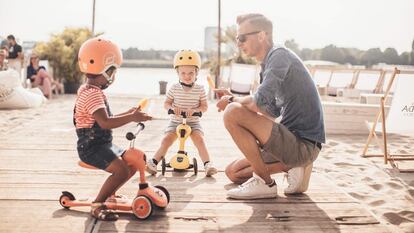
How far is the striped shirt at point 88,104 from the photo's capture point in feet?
9.38

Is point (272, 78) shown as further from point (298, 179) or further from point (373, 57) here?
point (373, 57)

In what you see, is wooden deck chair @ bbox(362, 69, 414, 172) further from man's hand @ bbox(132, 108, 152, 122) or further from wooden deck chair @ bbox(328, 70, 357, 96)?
wooden deck chair @ bbox(328, 70, 357, 96)

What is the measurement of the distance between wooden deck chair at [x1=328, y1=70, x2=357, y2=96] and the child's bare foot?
1440 cm

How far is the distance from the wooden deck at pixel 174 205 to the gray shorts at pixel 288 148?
0.35 meters

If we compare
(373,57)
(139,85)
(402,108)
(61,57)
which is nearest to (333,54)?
(373,57)

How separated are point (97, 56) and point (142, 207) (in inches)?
42.1

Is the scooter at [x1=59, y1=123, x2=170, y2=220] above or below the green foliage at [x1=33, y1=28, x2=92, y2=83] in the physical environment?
below

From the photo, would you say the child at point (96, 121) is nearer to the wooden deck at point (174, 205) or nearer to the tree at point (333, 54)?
the wooden deck at point (174, 205)

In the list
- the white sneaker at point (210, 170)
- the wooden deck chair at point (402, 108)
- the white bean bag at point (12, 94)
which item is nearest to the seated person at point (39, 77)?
the white bean bag at point (12, 94)

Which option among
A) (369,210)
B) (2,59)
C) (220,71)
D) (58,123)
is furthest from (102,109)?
(220,71)

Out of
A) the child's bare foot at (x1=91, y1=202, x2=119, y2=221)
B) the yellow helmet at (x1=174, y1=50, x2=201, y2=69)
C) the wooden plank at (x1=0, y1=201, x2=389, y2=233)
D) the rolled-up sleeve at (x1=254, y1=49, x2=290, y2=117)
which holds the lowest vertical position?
the wooden plank at (x1=0, y1=201, x2=389, y2=233)

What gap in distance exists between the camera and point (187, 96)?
14.9 ft

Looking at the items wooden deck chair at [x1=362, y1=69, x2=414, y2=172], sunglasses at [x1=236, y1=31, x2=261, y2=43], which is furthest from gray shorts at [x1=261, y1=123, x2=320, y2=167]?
wooden deck chair at [x1=362, y1=69, x2=414, y2=172]

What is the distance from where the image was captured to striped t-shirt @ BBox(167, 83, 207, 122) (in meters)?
4.53
